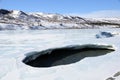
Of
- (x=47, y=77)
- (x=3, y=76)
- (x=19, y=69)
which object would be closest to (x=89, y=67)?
(x=47, y=77)

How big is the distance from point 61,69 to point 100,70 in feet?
5.80

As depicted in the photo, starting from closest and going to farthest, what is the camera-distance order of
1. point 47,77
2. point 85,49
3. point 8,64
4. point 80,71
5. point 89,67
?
point 47,77
point 80,71
point 89,67
point 8,64
point 85,49

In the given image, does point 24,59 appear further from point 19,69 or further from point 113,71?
point 113,71

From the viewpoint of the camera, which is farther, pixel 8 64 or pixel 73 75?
pixel 8 64

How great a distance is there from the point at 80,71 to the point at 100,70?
91 cm

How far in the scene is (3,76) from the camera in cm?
1027

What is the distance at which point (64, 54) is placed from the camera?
17.7m

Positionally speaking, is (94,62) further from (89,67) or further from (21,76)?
(21,76)

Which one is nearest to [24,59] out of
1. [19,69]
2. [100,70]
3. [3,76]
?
[19,69]

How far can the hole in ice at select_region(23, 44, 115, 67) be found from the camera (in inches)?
586

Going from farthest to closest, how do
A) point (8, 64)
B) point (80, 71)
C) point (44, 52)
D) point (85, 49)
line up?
point (85, 49) < point (44, 52) < point (8, 64) < point (80, 71)

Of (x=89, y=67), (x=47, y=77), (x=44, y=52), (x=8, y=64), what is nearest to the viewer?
(x=47, y=77)

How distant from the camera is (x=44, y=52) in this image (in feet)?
56.2

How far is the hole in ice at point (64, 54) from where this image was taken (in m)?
14.9
